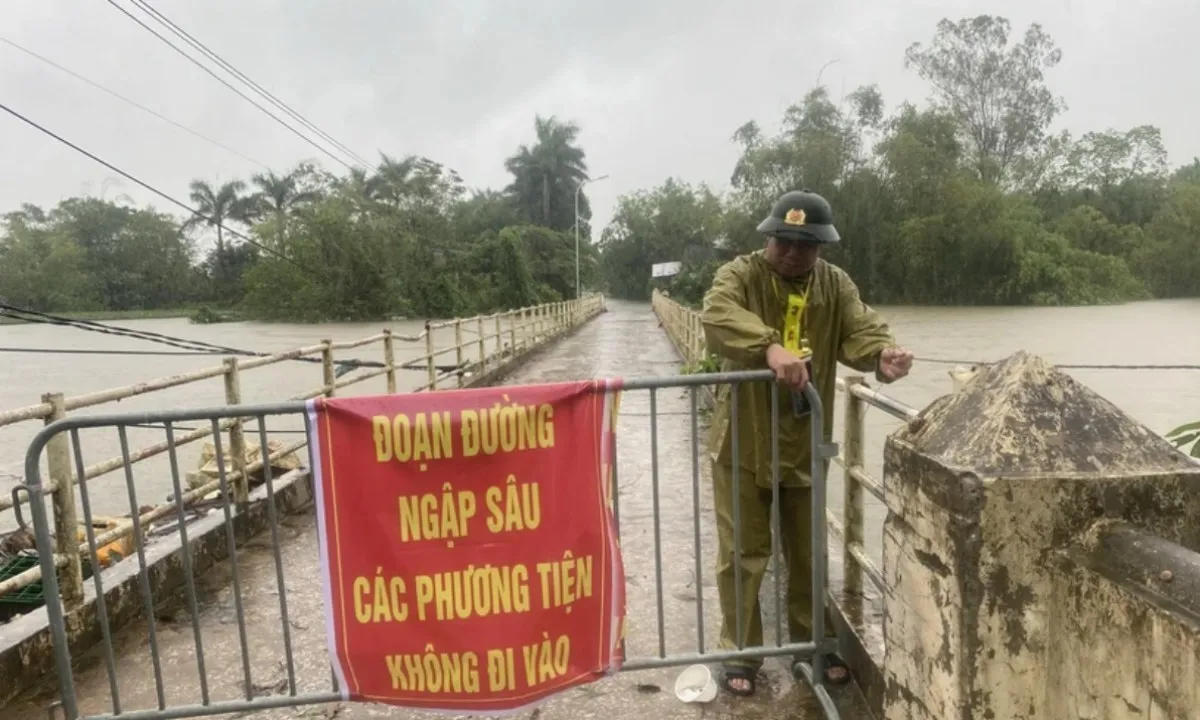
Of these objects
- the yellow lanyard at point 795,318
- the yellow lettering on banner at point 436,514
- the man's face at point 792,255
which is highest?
the man's face at point 792,255

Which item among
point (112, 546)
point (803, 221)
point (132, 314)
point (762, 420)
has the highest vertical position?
point (803, 221)

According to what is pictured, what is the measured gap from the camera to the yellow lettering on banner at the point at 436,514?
2.28 metres

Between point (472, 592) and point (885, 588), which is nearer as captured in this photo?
point (885, 588)

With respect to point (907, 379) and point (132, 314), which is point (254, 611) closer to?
point (907, 379)

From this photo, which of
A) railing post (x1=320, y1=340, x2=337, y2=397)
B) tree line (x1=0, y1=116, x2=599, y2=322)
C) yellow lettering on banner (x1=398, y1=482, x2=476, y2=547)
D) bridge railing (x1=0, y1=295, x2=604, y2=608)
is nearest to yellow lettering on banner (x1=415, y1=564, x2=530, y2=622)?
yellow lettering on banner (x1=398, y1=482, x2=476, y2=547)

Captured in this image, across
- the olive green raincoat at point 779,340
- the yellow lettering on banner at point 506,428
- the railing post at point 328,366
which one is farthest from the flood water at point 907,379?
the olive green raincoat at point 779,340

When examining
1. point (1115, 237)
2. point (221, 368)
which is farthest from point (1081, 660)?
point (1115, 237)

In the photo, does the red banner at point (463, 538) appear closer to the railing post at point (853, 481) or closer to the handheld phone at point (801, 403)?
the handheld phone at point (801, 403)

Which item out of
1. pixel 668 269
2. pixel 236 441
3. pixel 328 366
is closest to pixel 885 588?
pixel 236 441

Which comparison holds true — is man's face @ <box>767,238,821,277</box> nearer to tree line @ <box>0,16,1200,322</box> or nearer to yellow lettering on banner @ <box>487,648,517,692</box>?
yellow lettering on banner @ <box>487,648,517,692</box>

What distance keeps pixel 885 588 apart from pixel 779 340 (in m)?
0.93

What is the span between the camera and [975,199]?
144ft

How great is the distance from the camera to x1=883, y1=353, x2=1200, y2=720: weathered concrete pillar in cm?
137

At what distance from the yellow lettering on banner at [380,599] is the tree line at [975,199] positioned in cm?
4193
